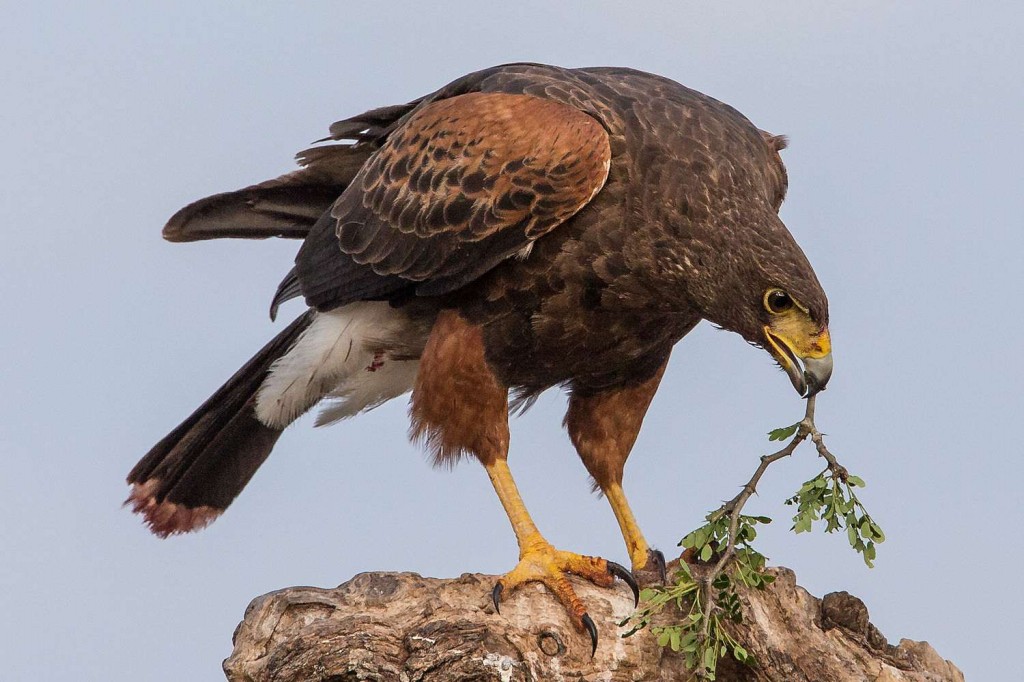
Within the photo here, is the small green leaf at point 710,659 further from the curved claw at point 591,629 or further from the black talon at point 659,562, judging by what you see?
the black talon at point 659,562

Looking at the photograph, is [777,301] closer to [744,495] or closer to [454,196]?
[744,495]

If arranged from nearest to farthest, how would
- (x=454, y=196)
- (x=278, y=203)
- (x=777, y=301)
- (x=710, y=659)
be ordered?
(x=710, y=659), (x=777, y=301), (x=454, y=196), (x=278, y=203)

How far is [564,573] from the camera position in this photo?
5.72m

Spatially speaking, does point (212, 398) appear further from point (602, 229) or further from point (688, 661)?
point (688, 661)

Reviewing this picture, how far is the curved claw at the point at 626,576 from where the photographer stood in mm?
5621

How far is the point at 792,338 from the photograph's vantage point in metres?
5.34

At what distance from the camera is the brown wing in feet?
18.9

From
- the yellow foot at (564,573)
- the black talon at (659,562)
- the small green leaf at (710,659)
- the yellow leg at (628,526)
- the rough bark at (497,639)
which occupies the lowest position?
the small green leaf at (710,659)

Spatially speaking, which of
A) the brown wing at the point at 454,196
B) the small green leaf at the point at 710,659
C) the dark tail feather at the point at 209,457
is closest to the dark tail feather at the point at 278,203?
the brown wing at the point at 454,196

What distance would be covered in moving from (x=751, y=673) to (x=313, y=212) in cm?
323

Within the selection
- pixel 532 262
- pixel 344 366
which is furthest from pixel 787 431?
pixel 344 366

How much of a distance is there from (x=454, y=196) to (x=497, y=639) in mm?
1895

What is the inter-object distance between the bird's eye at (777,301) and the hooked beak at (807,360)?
9 cm

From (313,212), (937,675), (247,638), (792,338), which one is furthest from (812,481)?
(313,212)
